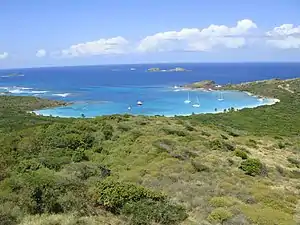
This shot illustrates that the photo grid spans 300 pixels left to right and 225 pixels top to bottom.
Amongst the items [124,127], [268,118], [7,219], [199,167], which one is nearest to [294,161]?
[199,167]

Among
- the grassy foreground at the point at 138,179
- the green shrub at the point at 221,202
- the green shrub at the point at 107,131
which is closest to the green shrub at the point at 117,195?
the grassy foreground at the point at 138,179

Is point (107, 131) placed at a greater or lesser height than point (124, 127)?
greater

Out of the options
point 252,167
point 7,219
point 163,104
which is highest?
point 7,219

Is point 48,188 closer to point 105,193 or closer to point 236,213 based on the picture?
point 105,193

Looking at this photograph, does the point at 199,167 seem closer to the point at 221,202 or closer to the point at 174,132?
the point at 221,202

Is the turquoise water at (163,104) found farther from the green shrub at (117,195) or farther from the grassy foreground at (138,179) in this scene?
the green shrub at (117,195)

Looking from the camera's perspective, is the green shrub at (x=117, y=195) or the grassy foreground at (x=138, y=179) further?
the green shrub at (x=117, y=195)

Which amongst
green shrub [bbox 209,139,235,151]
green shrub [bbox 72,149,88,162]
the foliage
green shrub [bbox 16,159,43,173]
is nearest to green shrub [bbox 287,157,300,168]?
green shrub [bbox 209,139,235,151]
